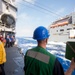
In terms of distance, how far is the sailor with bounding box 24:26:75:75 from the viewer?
2051 millimetres

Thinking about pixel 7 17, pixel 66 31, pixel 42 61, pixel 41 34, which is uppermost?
pixel 7 17

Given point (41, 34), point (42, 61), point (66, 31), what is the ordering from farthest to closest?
point (66, 31), point (41, 34), point (42, 61)

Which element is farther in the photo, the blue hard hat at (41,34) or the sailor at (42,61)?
the blue hard hat at (41,34)

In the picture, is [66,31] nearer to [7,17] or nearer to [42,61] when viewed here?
[7,17]

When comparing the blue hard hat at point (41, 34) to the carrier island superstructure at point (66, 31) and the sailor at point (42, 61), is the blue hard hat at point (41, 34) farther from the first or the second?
the carrier island superstructure at point (66, 31)

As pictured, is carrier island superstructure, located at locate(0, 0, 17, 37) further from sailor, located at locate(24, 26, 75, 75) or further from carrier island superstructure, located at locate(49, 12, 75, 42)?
carrier island superstructure, located at locate(49, 12, 75, 42)

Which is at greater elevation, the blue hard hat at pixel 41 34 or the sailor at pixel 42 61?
the blue hard hat at pixel 41 34

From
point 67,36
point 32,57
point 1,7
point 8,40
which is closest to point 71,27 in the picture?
point 67,36

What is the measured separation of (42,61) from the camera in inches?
85.2

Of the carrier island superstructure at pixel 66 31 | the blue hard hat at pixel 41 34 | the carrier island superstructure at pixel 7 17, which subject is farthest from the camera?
the carrier island superstructure at pixel 66 31

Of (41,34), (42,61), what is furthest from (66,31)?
(42,61)

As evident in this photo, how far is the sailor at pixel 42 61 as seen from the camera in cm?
205

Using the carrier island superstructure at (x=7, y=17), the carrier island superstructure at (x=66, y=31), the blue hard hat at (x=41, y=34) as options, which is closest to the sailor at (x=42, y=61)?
the blue hard hat at (x=41, y=34)

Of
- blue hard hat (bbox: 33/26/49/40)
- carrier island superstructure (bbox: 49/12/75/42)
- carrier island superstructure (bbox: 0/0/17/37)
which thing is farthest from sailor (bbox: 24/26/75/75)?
carrier island superstructure (bbox: 49/12/75/42)
